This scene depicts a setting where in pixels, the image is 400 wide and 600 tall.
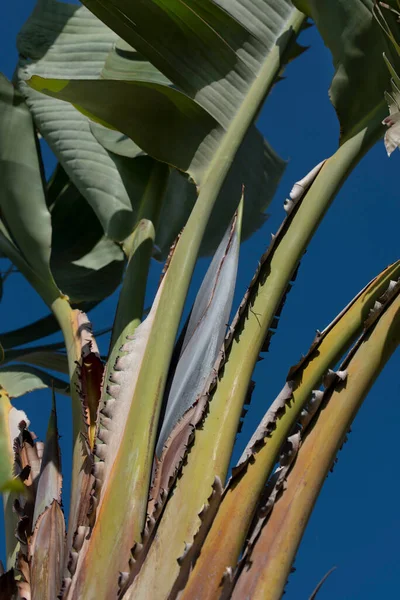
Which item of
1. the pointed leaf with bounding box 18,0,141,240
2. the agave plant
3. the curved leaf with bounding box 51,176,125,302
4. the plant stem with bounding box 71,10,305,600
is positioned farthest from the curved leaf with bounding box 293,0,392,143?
the curved leaf with bounding box 51,176,125,302

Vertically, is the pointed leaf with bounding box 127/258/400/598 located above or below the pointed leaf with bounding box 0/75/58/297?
below

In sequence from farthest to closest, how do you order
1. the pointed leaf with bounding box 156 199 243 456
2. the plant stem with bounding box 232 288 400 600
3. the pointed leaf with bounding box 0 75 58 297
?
the pointed leaf with bounding box 0 75 58 297
the pointed leaf with bounding box 156 199 243 456
the plant stem with bounding box 232 288 400 600

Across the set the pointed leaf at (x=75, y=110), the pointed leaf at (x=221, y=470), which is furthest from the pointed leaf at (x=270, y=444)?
the pointed leaf at (x=75, y=110)

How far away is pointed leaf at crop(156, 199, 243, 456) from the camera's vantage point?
85 cm

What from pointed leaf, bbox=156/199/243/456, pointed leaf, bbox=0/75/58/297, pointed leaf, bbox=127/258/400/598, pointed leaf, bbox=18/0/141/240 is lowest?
pointed leaf, bbox=127/258/400/598

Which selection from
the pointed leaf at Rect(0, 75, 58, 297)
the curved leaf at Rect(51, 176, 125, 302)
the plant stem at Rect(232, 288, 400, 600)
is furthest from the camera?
the curved leaf at Rect(51, 176, 125, 302)

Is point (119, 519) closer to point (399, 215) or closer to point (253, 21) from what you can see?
point (253, 21)

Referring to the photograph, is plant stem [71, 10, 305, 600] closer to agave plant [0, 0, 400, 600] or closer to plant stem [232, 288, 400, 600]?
agave plant [0, 0, 400, 600]

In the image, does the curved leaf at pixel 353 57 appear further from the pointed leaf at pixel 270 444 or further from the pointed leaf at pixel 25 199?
the pointed leaf at pixel 25 199

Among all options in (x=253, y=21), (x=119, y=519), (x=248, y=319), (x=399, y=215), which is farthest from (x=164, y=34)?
(x=399, y=215)

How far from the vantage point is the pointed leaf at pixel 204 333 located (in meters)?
0.85

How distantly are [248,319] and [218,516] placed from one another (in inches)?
9.1

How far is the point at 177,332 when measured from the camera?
0.92 m

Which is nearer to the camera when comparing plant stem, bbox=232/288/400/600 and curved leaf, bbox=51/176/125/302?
plant stem, bbox=232/288/400/600
